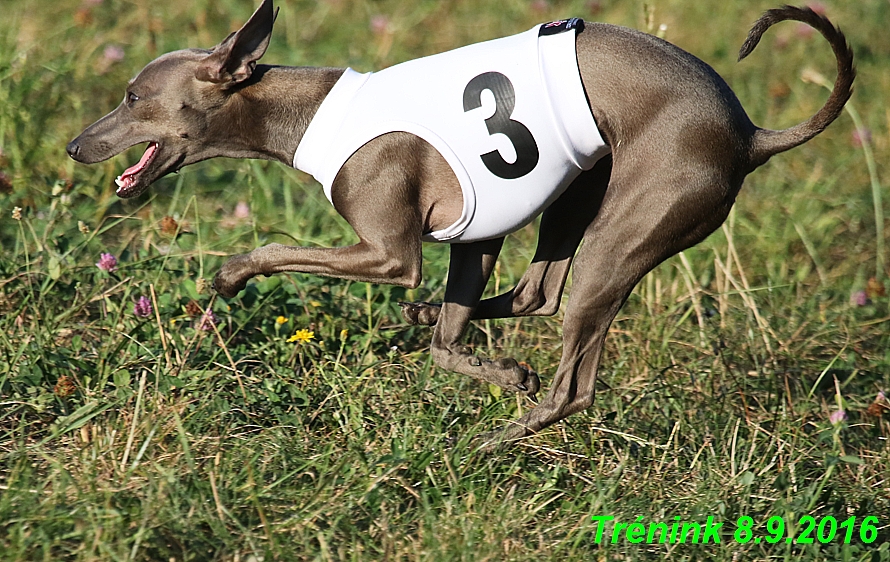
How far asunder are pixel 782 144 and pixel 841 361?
56.3 inches

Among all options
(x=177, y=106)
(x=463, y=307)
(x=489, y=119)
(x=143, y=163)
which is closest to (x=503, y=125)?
(x=489, y=119)

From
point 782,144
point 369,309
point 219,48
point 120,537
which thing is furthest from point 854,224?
point 120,537

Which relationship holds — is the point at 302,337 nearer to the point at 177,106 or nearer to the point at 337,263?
the point at 337,263

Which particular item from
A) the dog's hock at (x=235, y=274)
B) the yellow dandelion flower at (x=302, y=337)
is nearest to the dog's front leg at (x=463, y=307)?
the yellow dandelion flower at (x=302, y=337)

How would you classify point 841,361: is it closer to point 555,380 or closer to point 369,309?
point 555,380

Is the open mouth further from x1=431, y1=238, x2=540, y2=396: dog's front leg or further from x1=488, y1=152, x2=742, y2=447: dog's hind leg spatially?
x1=488, y1=152, x2=742, y2=447: dog's hind leg

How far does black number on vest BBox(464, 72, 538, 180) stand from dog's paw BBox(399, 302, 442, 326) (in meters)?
0.83

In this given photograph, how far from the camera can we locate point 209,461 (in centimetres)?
345

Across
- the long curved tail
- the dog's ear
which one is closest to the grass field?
the dog's ear

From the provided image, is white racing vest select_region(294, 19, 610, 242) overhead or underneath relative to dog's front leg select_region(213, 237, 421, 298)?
overhead

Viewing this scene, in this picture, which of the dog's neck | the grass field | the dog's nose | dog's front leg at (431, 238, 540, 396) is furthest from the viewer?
dog's front leg at (431, 238, 540, 396)

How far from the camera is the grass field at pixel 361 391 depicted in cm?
324

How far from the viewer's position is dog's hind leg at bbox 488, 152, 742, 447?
11.4 ft

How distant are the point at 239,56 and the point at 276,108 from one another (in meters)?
0.21
